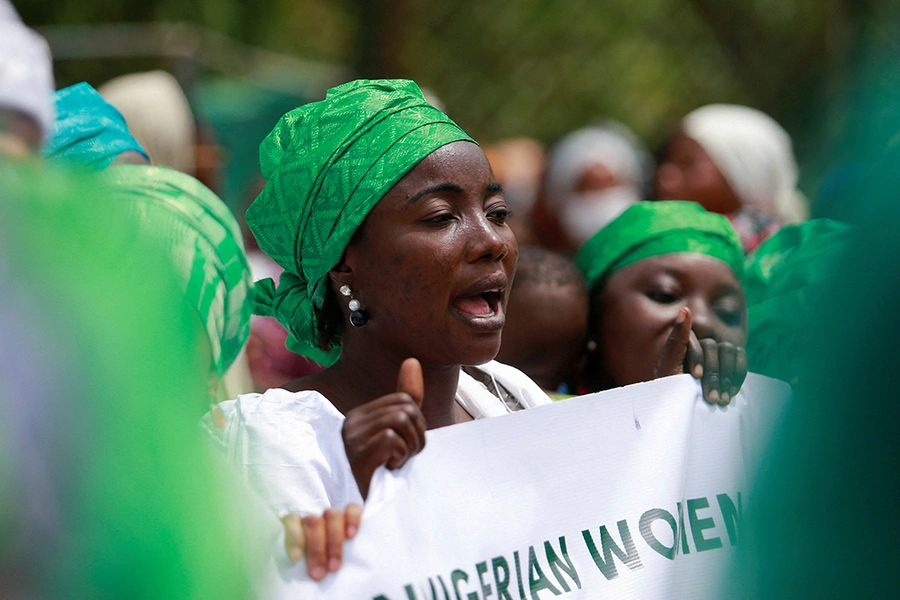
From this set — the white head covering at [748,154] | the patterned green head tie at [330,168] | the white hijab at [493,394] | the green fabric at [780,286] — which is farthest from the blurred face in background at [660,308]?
the white head covering at [748,154]

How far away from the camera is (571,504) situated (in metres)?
2.21

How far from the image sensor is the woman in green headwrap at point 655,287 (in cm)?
333

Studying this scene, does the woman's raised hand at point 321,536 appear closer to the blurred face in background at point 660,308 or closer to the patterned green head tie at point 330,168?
the patterned green head tie at point 330,168

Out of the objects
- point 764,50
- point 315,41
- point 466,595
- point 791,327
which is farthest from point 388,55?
point 764,50

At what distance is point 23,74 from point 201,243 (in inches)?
54.0

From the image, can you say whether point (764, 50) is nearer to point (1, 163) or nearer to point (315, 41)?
point (315, 41)

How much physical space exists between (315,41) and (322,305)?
42.1 feet

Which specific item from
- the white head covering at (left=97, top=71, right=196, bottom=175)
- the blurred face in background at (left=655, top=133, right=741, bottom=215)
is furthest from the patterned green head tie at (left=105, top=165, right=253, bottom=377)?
the blurred face in background at (left=655, top=133, right=741, bottom=215)

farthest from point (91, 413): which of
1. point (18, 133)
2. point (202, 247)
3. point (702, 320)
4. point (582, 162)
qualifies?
point (582, 162)

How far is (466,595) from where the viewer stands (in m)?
2.01

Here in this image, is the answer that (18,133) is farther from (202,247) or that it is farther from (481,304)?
(202,247)

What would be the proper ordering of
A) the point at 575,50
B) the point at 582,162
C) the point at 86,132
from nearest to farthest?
the point at 86,132, the point at 582,162, the point at 575,50

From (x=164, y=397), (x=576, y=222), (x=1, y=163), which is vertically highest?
(x=1, y=163)

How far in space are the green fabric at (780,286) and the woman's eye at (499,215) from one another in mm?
1023
